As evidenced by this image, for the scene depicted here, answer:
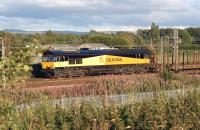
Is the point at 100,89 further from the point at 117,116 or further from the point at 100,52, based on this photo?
the point at 100,52

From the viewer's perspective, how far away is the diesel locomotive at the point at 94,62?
44.2m

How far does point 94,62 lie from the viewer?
47281 millimetres

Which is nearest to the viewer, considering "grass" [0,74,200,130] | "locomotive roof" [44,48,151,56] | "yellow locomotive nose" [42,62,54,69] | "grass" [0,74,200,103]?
"grass" [0,74,200,130]

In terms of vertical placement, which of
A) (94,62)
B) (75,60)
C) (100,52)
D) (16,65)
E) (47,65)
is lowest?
(47,65)

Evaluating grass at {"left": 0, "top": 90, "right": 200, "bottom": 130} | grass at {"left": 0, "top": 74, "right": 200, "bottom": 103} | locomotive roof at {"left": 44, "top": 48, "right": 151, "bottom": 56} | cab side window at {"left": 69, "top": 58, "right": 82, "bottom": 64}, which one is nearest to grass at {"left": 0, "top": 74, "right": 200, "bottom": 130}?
grass at {"left": 0, "top": 90, "right": 200, "bottom": 130}

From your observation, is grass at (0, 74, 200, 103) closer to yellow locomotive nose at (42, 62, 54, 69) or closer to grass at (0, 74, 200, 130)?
grass at (0, 74, 200, 130)

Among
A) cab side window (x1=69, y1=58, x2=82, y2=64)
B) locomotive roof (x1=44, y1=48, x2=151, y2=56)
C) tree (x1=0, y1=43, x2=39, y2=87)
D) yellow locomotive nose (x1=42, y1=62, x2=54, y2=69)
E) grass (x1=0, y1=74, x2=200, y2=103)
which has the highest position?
tree (x1=0, y1=43, x2=39, y2=87)

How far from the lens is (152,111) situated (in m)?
10.8

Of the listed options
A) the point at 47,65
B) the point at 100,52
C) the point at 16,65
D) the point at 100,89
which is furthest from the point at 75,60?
the point at 16,65

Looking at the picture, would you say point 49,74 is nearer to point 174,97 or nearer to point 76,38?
point 174,97

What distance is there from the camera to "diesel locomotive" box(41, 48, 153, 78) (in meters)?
44.2

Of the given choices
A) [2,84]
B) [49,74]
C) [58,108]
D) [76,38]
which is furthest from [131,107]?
[76,38]

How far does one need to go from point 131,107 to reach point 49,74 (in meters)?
33.0

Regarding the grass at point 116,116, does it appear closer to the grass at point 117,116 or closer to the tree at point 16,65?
the grass at point 117,116
